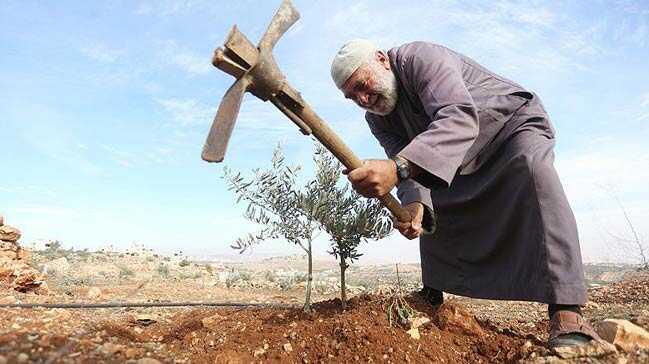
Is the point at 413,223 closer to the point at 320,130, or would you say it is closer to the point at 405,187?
the point at 405,187

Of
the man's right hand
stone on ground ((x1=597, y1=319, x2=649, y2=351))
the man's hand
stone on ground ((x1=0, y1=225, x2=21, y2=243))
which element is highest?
stone on ground ((x1=0, y1=225, x2=21, y2=243))

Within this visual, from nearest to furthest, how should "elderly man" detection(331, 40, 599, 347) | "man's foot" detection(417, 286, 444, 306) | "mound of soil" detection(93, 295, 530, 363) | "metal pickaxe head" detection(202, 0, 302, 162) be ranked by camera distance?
1. "metal pickaxe head" detection(202, 0, 302, 162)
2. "elderly man" detection(331, 40, 599, 347)
3. "mound of soil" detection(93, 295, 530, 363)
4. "man's foot" detection(417, 286, 444, 306)

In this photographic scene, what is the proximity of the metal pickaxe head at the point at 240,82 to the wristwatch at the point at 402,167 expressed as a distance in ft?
2.01

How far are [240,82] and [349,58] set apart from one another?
3.39ft

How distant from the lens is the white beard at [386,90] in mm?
3371

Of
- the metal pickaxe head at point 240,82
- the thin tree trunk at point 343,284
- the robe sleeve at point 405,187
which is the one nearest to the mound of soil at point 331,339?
the thin tree trunk at point 343,284

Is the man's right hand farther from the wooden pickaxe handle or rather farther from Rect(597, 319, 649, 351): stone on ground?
Rect(597, 319, 649, 351): stone on ground

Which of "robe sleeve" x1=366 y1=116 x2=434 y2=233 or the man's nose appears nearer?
the man's nose

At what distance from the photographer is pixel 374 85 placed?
11.1 ft

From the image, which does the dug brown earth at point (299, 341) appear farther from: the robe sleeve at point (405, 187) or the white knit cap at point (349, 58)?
the white knit cap at point (349, 58)

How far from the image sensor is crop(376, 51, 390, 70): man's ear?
3.40 metres

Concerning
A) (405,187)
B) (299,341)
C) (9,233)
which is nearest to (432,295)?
(405,187)

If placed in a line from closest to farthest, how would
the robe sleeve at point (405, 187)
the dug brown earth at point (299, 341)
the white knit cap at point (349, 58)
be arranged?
the dug brown earth at point (299, 341), the white knit cap at point (349, 58), the robe sleeve at point (405, 187)

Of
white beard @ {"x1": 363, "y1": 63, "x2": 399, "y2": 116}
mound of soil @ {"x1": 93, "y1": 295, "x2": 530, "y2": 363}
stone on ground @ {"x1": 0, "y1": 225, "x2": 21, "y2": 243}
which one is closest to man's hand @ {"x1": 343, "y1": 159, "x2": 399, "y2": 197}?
mound of soil @ {"x1": 93, "y1": 295, "x2": 530, "y2": 363}
